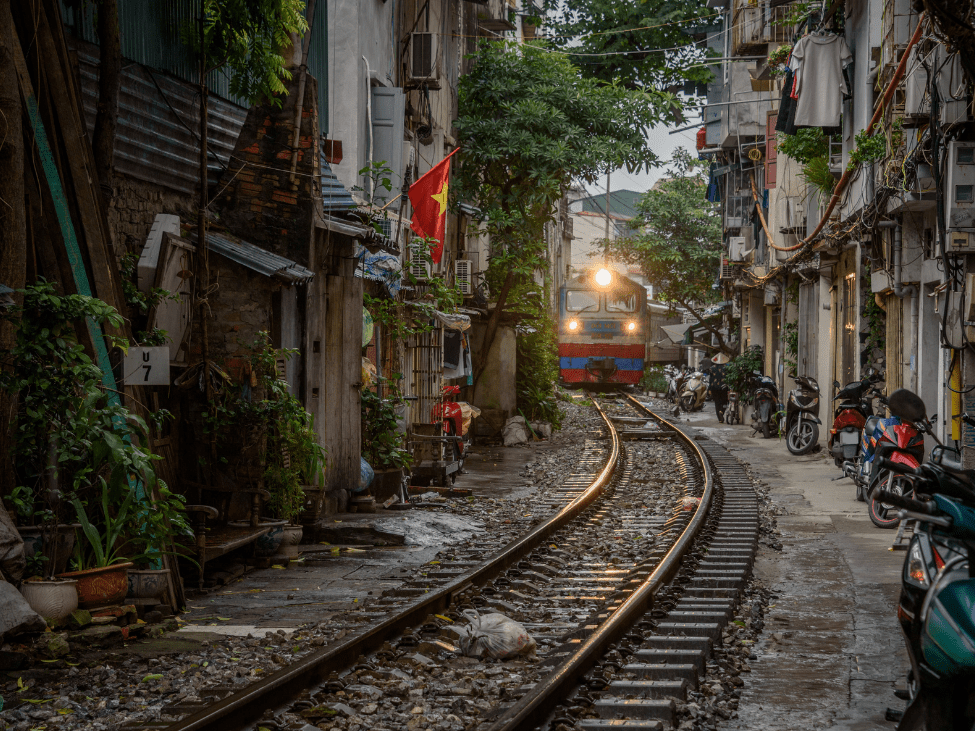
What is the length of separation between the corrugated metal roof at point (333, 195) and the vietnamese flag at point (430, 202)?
8.98 feet

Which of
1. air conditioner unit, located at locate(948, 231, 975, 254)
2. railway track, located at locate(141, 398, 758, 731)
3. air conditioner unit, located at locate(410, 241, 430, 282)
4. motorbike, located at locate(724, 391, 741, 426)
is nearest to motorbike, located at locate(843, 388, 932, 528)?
railway track, located at locate(141, 398, 758, 731)

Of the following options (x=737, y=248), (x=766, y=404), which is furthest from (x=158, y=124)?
(x=737, y=248)

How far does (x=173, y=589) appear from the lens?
713 cm

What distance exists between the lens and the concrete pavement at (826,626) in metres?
5.39

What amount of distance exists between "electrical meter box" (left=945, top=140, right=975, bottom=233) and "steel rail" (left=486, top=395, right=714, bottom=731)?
471 cm

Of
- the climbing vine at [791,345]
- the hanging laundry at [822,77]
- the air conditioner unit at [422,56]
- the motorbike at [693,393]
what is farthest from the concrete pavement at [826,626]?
the motorbike at [693,393]

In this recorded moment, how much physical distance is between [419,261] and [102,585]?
10044 mm

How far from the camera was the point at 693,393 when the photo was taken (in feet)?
105

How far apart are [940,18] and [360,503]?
23.5 ft

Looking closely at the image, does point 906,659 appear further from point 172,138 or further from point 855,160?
point 855,160

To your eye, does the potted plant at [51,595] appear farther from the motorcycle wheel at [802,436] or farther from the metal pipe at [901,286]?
the motorcycle wheel at [802,436]

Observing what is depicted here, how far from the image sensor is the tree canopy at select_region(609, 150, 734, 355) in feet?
130

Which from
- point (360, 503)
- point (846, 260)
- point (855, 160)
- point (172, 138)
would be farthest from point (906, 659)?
point (846, 260)

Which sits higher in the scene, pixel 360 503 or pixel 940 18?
pixel 940 18
